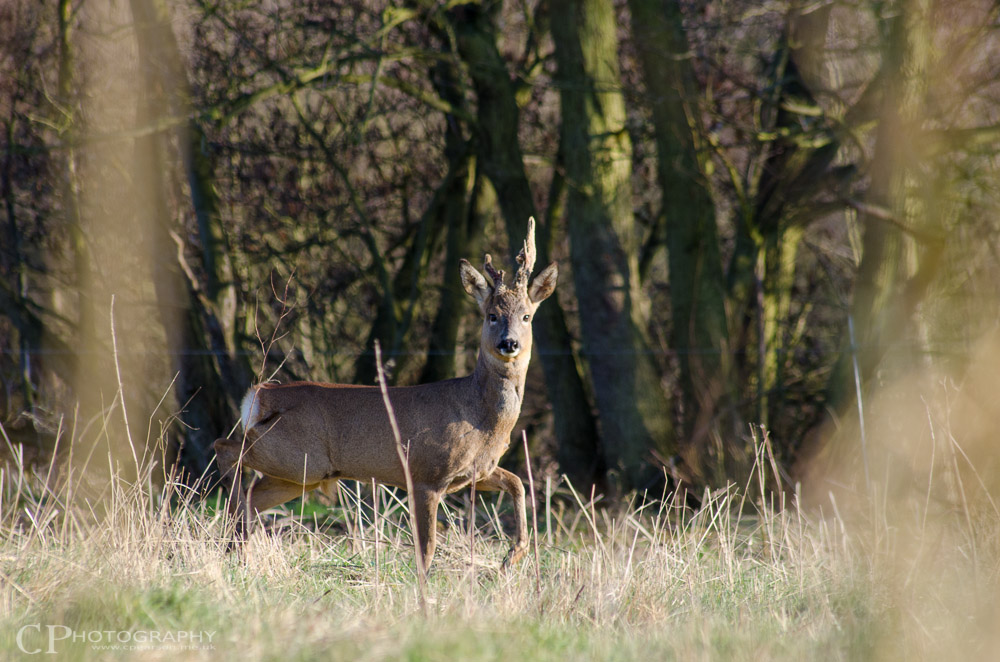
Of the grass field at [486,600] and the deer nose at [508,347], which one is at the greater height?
the deer nose at [508,347]

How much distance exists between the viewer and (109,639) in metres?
3.65

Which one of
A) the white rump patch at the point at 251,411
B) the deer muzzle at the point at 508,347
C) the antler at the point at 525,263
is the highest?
the antler at the point at 525,263

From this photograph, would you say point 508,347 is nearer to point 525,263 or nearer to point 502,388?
point 502,388

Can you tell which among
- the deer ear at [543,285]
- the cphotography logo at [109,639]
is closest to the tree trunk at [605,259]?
the deer ear at [543,285]

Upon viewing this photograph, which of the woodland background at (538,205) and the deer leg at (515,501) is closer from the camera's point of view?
the deer leg at (515,501)

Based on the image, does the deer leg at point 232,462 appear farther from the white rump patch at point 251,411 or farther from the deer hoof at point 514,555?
the deer hoof at point 514,555

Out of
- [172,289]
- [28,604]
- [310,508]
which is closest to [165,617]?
[28,604]

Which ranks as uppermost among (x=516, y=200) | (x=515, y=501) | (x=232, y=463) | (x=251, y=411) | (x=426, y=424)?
(x=516, y=200)

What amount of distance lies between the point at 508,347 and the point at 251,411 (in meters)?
1.50

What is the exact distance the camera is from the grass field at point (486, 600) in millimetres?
3584

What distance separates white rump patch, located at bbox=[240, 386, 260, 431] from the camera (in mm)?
5754

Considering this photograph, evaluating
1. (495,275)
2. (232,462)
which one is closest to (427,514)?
(232,462)

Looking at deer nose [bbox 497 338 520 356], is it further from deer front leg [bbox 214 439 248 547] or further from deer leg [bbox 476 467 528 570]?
deer front leg [bbox 214 439 248 547]

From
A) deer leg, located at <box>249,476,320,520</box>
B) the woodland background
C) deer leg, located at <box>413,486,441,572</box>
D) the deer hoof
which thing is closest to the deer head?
deer leg, located at <box>413,486,441,572</box>
